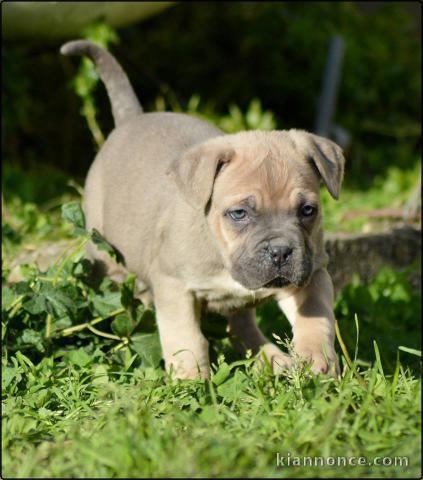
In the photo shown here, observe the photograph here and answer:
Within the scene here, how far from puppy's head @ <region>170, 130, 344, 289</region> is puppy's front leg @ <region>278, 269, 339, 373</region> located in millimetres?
256

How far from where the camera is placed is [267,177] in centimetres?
413

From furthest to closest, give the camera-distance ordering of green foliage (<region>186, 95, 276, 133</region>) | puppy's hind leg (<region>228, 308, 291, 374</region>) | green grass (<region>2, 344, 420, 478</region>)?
green foliage (<region>186, 95, 276, 133</region>), puppy's hind leg (<region>228, 308, 291, 374</region>), green grass (<region>2, 344, 420, 478</region>)

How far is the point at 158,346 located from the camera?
4.77m

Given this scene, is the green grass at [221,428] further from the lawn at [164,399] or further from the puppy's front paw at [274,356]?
the puppy's front paw at [274,356]

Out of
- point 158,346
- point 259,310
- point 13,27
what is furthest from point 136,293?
point 13,27

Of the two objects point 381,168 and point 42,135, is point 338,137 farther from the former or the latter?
point 42,135

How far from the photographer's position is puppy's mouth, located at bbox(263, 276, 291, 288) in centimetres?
404

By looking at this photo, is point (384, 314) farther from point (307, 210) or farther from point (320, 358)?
point (320, 358)

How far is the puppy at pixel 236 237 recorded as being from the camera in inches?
160

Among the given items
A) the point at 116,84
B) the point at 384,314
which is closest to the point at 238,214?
the point at 116,84

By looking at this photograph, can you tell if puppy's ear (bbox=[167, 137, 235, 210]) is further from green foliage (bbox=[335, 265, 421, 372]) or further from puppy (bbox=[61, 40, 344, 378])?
green foliage (bbox=[335, 265, 421, 372])

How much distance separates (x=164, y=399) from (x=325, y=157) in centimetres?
149

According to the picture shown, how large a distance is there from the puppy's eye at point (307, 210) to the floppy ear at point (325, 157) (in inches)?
4.8

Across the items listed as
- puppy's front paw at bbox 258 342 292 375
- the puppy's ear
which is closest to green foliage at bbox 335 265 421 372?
puppy's front paw at bbox 258 342 292 375
